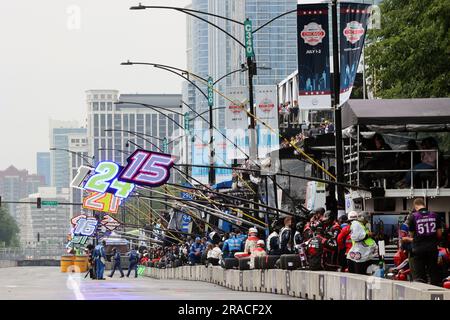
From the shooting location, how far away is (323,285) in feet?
83.1

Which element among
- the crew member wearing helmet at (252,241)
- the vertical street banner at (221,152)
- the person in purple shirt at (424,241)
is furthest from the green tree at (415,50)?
the person in purple shirt at (424,241)

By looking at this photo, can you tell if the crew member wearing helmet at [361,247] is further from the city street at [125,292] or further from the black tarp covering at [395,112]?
the black tarp covering at [395,112]

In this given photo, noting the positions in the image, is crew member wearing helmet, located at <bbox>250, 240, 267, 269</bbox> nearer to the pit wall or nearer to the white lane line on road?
the pit wall

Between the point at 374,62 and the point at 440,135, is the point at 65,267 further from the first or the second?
the point at 440,135

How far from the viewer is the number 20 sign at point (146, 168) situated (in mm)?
Answer: 36406

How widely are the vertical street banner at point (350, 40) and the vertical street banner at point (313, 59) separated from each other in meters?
0.37

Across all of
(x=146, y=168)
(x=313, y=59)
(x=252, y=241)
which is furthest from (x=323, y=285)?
(x=146, y=168)

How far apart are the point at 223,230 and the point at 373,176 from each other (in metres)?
25.1

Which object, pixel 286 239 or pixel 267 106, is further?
pixel 267 106

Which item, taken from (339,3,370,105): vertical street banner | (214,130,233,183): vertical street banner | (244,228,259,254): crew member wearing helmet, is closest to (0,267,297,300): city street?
(244,228,259,254): crew member wearing helmet

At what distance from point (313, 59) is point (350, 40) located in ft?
3.31

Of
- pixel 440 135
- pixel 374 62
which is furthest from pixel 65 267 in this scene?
pixel 440 135

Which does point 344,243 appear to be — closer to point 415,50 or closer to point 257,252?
point 257,252

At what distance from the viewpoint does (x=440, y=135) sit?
4025 cm
